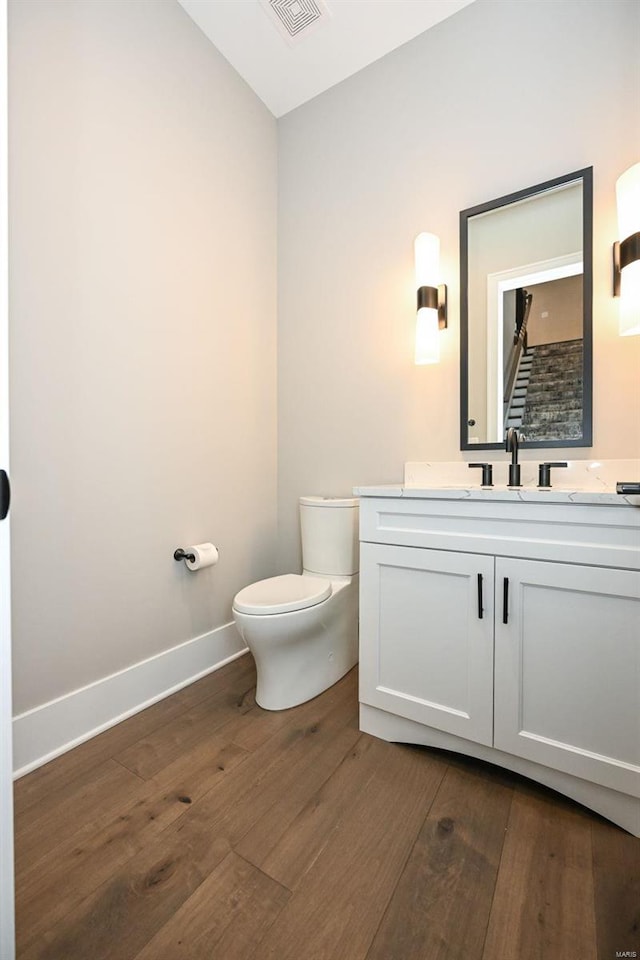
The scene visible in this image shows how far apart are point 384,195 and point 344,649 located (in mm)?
2059

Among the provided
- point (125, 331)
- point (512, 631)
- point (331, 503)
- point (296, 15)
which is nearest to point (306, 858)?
point (512, 631)

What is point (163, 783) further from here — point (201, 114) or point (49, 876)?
point (201, 114)

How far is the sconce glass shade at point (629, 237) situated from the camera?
1263mm

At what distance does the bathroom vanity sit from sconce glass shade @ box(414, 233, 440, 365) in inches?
26.9

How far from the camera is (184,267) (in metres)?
1.74

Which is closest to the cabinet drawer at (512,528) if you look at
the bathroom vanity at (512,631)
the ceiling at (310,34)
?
the bathroom vanity at (512,631)

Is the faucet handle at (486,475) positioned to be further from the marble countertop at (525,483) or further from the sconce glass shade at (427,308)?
the sconce glass shade at (427,308)

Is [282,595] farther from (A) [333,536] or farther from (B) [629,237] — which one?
(B) [629,237]

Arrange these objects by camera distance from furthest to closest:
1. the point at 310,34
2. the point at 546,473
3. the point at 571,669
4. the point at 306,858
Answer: the point at 310,34
the point at 546,473
the point at 571,669
the point at 306,858

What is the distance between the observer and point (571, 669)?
1100 millimetres

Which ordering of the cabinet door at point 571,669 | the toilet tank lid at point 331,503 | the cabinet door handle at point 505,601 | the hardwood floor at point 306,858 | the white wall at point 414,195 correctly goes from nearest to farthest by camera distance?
the hardwood floor at point 306,858, the cabinet door at point 571,669, the cabinet door handle at point 505,601, the white wall at point 414,195, the toilet tank lid at point 331,503

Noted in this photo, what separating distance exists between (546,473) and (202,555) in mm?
1346

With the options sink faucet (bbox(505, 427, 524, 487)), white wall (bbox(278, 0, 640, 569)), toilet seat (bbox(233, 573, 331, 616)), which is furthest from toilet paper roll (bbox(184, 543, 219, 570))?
sink faucet (bbox(505, 427, 524, 487))

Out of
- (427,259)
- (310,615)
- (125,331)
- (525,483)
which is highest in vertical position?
(427,259)
